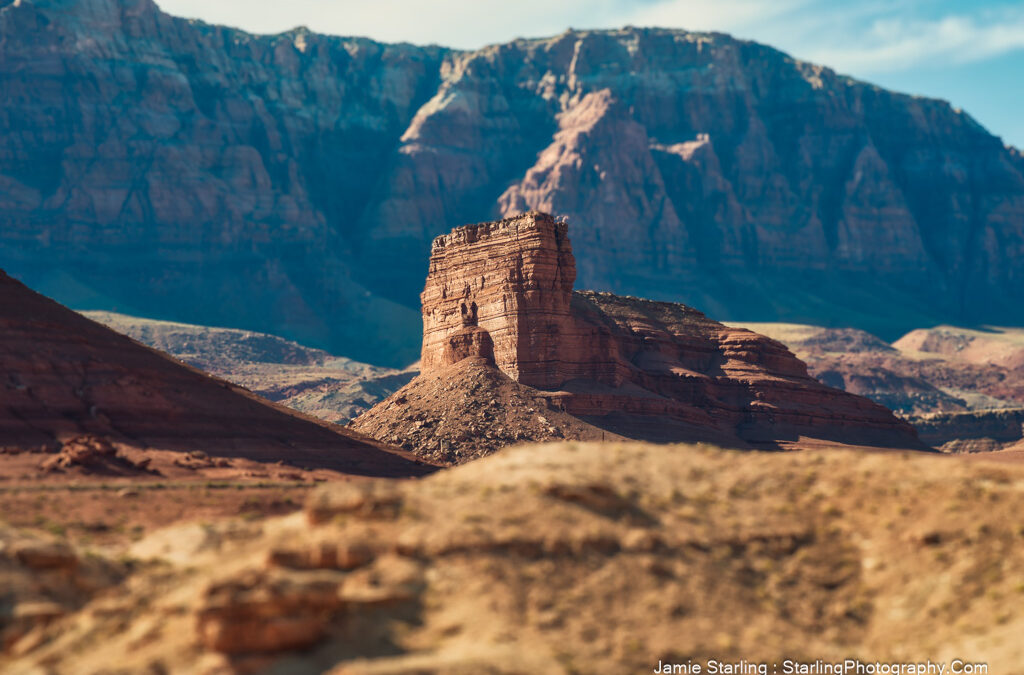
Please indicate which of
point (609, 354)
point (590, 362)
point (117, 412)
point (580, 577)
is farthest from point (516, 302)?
point (580, 577)

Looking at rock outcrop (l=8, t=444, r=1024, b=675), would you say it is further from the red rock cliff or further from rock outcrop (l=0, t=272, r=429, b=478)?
the red rock cliff

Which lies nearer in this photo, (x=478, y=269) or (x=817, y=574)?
(x=817, y=574)

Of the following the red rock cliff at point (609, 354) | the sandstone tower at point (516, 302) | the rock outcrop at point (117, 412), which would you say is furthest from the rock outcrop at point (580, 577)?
the sandstone tower at point (516, 302)

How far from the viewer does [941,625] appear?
38375 millimetres

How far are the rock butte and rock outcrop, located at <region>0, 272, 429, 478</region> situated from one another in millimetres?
14300

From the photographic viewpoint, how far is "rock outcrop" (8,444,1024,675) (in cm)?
3303

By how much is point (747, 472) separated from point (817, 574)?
483cm

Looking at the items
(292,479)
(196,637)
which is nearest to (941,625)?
(196,637)

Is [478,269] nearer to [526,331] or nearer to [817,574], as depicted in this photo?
[526,331]

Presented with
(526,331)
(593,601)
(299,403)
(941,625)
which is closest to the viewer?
(593,601)

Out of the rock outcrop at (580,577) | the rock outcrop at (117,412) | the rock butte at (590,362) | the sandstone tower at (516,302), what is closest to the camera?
the rock outcrop at (580,577)

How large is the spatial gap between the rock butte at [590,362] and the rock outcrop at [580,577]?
51643 millimetres

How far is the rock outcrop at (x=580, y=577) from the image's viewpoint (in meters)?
33.0

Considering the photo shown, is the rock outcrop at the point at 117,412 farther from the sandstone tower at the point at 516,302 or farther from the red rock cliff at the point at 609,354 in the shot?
the red rock cliff at the point at 609,354
